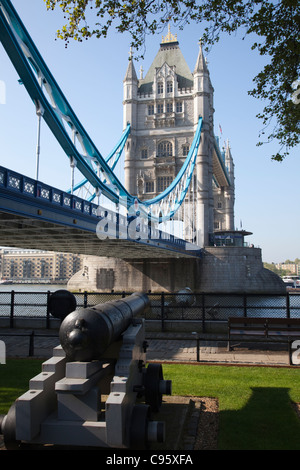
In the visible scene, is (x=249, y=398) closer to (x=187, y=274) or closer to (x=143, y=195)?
(x=187, y=274)

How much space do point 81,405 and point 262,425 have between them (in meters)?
2.05

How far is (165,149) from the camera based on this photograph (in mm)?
62062

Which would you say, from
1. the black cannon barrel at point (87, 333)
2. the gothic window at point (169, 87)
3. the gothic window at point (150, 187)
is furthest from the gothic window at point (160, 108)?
the black cannon barrel at point (87, 333)


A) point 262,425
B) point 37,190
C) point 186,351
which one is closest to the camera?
point 262,425

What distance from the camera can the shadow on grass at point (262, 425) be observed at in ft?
13.0

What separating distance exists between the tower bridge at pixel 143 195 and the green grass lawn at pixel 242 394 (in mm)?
9180

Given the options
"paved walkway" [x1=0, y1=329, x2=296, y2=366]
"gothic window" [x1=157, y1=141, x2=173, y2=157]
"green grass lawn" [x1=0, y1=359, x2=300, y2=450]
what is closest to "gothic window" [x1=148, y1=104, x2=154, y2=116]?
"gothic window" [x1=157, y1=141, x2=173, y2=157]

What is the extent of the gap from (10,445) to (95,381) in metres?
0.86

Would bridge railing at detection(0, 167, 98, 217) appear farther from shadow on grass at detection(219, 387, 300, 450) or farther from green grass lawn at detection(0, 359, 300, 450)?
shadow on grass at detection(219, 387, 300, 450)

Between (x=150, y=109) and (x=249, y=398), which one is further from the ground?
(x=150, y=109)

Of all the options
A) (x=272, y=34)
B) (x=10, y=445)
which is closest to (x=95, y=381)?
(x=10, y=445)

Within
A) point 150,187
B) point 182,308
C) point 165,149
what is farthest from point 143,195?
point 182,308
